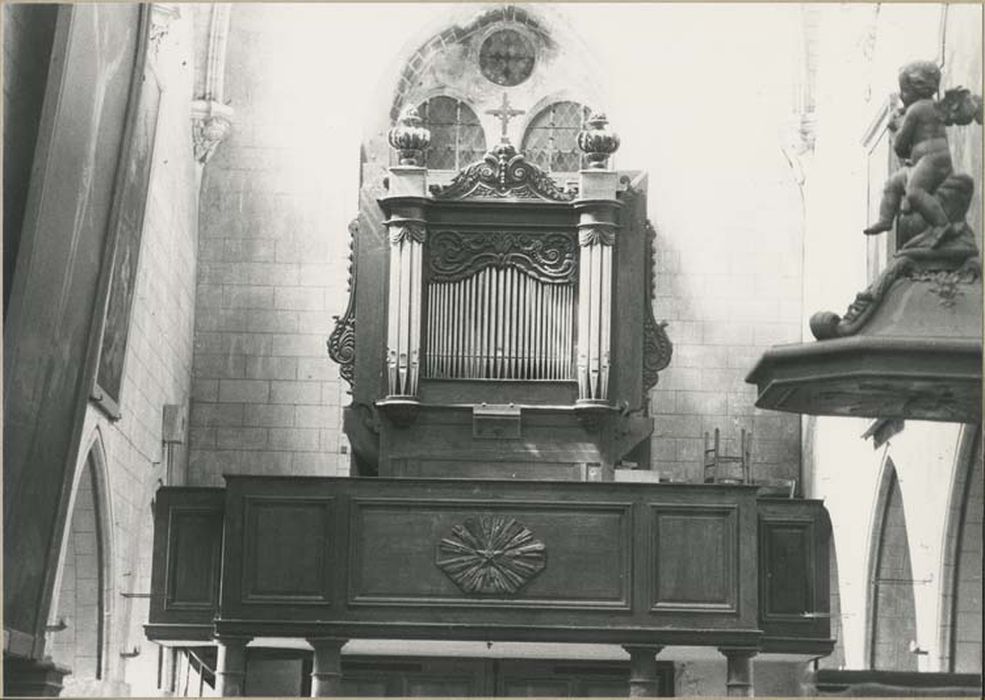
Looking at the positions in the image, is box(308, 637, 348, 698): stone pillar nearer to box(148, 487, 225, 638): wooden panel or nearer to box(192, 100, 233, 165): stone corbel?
box(148, 487, 225, 638): wooden panel

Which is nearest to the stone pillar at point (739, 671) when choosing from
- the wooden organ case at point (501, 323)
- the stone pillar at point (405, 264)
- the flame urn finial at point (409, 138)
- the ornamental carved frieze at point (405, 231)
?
the wooden organ case at point (501, 323)

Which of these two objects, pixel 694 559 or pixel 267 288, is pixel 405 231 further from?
pixel 694 559

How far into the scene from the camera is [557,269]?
18.2 m

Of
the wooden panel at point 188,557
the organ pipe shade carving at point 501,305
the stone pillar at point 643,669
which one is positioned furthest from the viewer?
the organ pipe shade carving at point 501,305

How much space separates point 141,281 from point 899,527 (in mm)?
7197

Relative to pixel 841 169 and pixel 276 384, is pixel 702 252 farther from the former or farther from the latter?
pixel 276 384

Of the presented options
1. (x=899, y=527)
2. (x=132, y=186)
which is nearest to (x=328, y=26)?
(x=132, y=186)

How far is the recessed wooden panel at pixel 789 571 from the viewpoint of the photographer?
1664 cm

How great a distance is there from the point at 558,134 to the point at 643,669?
27.1ft

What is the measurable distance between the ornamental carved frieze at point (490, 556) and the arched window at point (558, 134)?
7370mm

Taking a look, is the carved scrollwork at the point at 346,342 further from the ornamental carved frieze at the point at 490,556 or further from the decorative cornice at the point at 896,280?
the decorative cornice at the point at 896,280

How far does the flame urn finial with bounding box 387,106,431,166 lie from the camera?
18.2 m

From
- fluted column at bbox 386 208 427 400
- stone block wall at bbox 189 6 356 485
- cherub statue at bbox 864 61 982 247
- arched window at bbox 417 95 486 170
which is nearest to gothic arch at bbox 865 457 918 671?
fluted column at bbox 386 208 427 400

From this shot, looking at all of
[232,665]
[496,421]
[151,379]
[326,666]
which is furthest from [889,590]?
[151,379]
